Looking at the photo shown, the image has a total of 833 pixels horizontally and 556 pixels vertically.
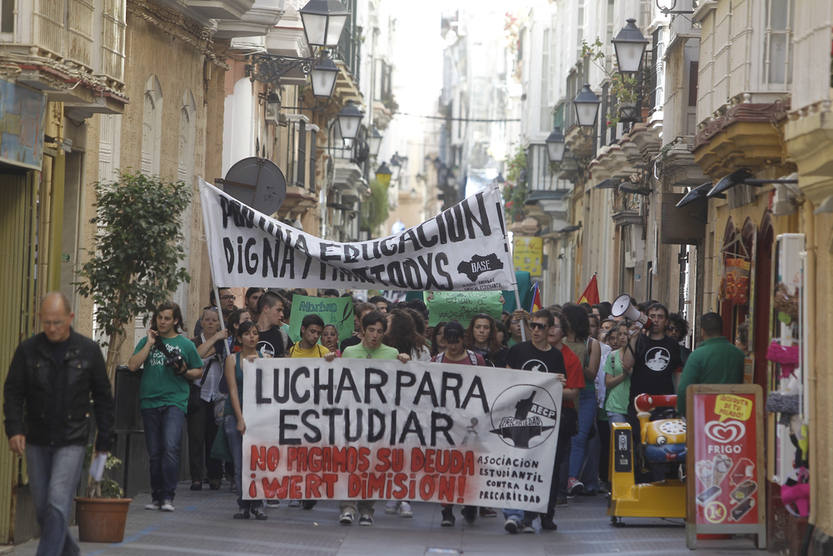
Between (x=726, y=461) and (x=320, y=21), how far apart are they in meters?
12.1

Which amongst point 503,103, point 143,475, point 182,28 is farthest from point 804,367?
point 503,103

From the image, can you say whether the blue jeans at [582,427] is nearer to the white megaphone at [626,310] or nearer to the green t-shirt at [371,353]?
the green t-shirt at [371,353]

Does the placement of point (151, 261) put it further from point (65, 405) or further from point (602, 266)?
point (602, 266)

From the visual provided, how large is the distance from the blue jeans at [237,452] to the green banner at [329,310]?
4867 mm

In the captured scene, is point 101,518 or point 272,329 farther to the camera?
point 272,329

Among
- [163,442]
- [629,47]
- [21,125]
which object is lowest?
[163,442]

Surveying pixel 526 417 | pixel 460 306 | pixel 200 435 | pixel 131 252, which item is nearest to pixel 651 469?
pixel 526 417

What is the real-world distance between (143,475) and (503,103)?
7129 cm

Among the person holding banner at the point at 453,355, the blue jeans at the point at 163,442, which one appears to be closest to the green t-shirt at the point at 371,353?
the person holding banner at the point at 453,355

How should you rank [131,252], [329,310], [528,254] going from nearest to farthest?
1. [131,252]
2. [329,310]
3. [528,254]

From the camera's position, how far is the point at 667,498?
13.4 metres

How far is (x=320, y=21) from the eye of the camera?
22.5m

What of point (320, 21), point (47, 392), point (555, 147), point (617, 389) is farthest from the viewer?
point (555, 147)

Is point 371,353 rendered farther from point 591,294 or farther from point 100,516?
point 591,294
